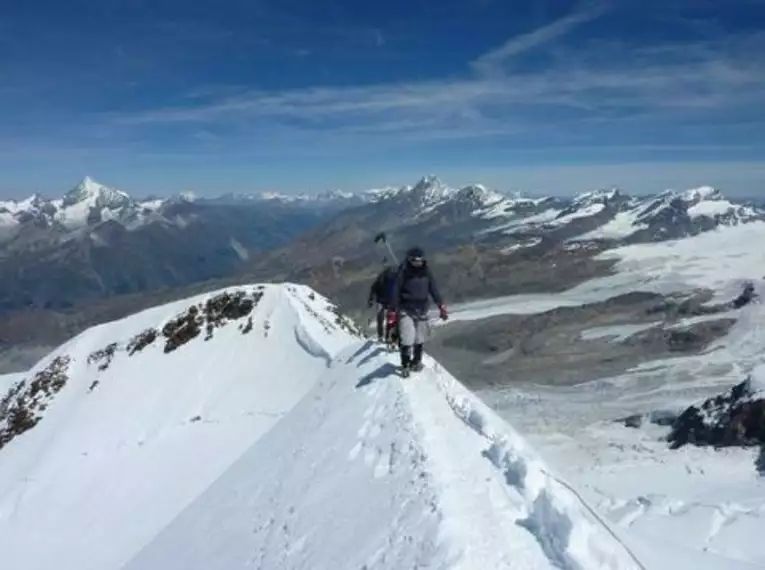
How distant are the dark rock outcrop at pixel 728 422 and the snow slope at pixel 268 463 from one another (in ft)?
102

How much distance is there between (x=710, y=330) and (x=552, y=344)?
3917 cm

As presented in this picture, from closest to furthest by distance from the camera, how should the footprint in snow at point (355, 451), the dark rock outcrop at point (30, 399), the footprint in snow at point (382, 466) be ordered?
the footprint in snow at point (382, 466), the footprint in snow at point (355, 451), the dark rock outcrop at point (30, 399)

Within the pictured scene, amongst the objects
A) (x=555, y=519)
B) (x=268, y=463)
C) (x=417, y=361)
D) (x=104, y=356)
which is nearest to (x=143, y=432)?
(x=104, y=356)

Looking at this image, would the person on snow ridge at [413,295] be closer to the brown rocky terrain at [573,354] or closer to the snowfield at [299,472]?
the snowfield at [299,472]

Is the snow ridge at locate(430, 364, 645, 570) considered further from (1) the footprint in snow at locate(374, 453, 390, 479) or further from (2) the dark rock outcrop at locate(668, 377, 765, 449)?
(2) the dark rock outcrop at locate(668, 377, 765, 449)

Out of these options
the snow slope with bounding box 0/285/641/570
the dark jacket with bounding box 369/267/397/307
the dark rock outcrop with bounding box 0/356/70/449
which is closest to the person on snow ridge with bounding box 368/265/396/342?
the dark jacket with bounding box 369/267/397/307

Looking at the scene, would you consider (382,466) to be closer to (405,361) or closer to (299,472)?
(299,472)

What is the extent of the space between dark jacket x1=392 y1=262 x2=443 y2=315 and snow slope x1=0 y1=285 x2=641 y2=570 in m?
2.14

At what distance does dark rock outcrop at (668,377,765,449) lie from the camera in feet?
173

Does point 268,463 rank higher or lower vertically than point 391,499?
lower

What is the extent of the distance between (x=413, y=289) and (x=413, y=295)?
0.15 meters

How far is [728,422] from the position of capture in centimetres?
5638

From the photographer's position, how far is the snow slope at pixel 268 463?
11.2 meters

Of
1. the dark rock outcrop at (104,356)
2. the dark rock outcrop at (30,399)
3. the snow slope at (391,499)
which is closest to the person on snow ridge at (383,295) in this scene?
the snow slope at (391,499)
